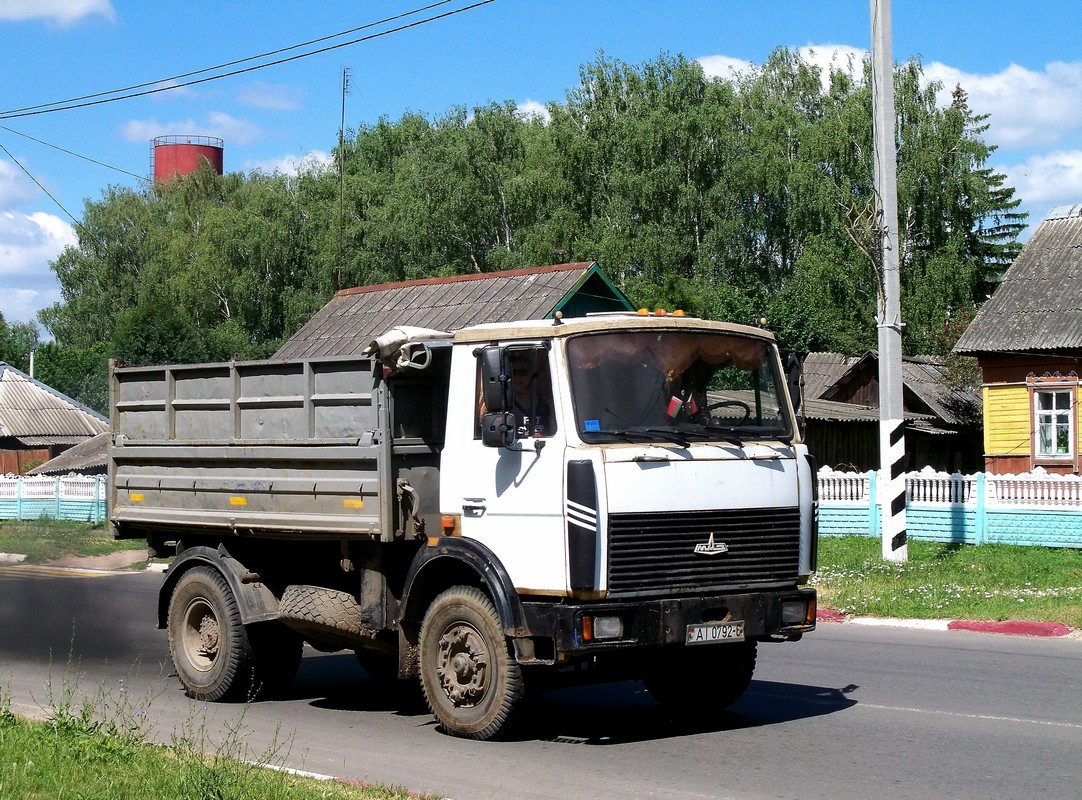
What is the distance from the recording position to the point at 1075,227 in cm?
3023

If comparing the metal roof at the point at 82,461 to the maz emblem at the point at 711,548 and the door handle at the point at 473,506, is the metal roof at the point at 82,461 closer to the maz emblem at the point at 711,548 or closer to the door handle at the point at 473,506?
the door handle at the point at 473,506

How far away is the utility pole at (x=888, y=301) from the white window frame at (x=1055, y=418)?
37.8 feet

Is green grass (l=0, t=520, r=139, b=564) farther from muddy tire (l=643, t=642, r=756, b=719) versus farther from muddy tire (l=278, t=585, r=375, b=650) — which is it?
muddy tire (l=643, t=642, r=756, b=719)

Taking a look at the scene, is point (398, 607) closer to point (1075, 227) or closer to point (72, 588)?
point (72, 588)

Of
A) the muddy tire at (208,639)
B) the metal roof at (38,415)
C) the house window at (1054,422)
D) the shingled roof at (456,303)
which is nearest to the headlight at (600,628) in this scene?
the muddy tire at (208,639)

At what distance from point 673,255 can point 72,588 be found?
115ft

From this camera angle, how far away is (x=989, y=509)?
20531 mm

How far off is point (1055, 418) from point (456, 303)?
13570 millimetres

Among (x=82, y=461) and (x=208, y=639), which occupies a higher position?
(x=82, y=461)

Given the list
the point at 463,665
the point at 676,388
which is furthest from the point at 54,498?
the point at 676,388

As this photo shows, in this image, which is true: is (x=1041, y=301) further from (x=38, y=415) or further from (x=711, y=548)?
(x=38, y=415)

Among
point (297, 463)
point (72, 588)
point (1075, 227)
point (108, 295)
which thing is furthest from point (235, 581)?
point (108, 295)

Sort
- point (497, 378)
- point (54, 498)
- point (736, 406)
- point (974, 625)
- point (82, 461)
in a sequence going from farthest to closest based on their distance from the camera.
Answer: point (82, 461) < point (54, 498) < point (974, 625) < point (736, 406) < point (497, 378)

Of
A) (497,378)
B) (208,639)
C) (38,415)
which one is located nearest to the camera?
(497,378)
